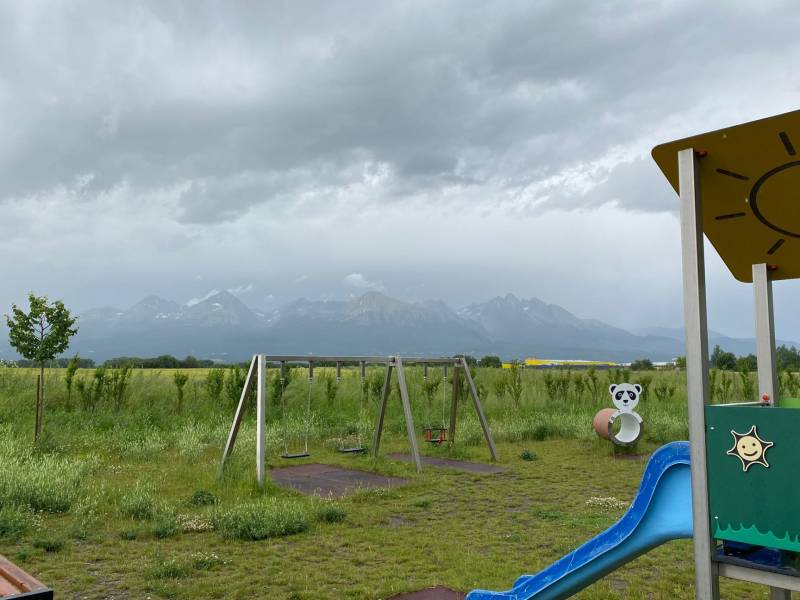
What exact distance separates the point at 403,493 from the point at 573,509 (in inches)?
78.7

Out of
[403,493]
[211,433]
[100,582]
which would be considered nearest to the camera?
[100,582]

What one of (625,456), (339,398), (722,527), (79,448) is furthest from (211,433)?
(722,527)

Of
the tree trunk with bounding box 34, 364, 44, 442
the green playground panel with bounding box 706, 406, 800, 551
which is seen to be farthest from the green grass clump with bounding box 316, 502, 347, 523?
the tree trunk with bounding box 34, 364, 44, 442

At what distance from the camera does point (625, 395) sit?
10750mm

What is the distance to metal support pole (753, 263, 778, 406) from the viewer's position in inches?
137

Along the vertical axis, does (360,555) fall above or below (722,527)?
below

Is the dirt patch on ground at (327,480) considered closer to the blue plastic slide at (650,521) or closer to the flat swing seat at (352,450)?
the flat swing seat at (352,450)

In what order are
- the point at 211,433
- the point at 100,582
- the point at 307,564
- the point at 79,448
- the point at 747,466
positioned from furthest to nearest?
the point at 211,433
the point at 79,448
the point at 307,564
the point at 100,582
the point at 747,466

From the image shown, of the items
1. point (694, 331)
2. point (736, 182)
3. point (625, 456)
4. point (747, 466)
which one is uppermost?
point (736, 182)

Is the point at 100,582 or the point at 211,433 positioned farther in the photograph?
the point at 211,433

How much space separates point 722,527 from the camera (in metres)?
2.38

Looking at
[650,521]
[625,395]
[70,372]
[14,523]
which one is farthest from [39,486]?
[625,395]

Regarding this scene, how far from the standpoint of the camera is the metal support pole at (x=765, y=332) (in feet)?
11.4

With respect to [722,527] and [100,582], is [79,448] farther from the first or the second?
[722,527]
